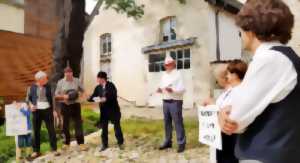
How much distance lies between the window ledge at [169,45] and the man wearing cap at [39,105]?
60.0 inches

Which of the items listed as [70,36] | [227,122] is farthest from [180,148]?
[227,122]

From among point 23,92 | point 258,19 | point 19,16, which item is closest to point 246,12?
point 258,19

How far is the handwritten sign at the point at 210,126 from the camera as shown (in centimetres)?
239

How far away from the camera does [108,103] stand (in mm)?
5211

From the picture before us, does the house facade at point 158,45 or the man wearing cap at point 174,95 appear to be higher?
the house facade at point 158,45

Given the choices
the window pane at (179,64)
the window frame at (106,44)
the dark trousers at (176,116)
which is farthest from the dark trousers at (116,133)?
the window frame at (106,44)

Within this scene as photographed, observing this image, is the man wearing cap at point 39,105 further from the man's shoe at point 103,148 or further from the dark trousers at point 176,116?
the dark trousers at point 176,116

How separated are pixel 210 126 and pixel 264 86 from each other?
146cm

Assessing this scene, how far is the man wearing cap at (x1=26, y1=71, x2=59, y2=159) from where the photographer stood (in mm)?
5281

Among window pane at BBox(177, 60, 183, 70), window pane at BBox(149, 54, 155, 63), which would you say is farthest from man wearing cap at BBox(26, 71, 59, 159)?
window pane at BBox(177, 60, 183, 70)

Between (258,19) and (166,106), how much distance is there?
12.6 ft

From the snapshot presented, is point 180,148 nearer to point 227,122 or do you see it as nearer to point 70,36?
point 70,36

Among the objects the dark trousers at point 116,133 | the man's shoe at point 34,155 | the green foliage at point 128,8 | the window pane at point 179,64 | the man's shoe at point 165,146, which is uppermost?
the green foliage at point 128,8

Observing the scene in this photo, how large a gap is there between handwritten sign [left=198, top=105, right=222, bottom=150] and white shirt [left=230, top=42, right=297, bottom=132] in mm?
1197
